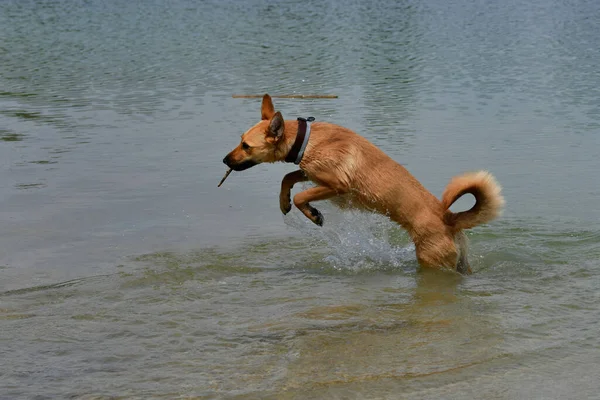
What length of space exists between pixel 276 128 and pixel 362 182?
87 centimetres

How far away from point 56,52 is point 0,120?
9.67 m

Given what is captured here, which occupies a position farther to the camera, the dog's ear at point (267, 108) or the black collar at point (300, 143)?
the dog's ear at point (267, 108)

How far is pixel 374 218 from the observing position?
317 inches

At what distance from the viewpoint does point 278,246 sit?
27.5ft

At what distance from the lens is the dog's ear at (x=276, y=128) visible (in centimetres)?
735

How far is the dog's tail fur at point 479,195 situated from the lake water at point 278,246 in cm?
55

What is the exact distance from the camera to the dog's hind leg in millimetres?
7449

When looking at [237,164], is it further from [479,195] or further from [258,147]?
[479,195]

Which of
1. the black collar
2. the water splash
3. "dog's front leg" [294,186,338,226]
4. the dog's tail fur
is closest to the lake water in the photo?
the water splash

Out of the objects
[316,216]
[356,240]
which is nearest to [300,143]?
[316,216]

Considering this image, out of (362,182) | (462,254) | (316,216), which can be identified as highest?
(362,182)

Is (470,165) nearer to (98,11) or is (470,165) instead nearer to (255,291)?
(255,291)

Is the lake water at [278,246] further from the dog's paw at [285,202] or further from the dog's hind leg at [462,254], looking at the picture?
the dog's paw at [285,202]

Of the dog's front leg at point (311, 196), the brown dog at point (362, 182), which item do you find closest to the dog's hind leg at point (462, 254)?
the brown dog at point (362, 182)
